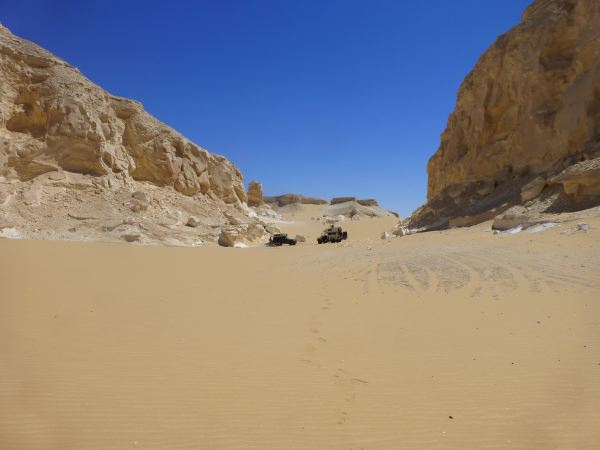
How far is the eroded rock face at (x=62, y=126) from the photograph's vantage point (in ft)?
62.8

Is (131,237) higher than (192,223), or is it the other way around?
(192,223)

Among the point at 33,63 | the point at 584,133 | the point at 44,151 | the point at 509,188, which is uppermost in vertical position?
the point at 33,63

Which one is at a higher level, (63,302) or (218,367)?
(63,302)

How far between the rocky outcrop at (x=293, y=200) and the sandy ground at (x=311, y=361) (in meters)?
72.5

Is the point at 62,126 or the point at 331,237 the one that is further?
the point at 331,237

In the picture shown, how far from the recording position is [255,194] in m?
53.9

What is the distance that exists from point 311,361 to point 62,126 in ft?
69.2

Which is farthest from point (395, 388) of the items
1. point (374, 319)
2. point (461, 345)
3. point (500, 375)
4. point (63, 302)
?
point (63, 302)

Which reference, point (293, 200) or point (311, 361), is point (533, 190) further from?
point (293, 200)

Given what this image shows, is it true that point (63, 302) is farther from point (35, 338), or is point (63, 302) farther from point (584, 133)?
point (584, 133)

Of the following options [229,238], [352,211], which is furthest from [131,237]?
[352,211]

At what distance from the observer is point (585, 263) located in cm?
671

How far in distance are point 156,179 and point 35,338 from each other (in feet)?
73.3

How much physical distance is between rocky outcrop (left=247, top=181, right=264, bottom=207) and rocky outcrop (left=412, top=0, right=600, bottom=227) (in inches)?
1253
